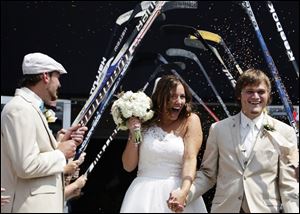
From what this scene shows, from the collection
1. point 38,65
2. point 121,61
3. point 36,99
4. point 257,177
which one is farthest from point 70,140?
point 121,61

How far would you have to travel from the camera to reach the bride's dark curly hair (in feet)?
12.3

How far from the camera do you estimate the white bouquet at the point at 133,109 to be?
144 inches

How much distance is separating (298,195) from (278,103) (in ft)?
15.2

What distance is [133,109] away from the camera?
12.0 ft

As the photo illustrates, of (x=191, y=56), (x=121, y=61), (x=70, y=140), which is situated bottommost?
(x=70, y=140)

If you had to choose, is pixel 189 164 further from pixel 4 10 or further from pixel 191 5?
pixel 4 10

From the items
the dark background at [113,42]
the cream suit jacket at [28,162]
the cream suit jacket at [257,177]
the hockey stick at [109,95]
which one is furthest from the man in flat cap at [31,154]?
the dark background at [113,42]

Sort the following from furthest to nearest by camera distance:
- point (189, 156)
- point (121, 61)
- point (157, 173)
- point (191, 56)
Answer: point (191, 56), point (121, 61), point (157, 173), point (189, 156)

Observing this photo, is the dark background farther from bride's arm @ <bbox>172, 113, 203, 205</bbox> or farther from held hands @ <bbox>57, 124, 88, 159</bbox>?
held hands @ <bbox>57, 124, 88, 159</bbox>

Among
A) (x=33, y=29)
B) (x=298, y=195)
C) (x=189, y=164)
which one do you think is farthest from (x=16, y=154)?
(x=33, y=29)

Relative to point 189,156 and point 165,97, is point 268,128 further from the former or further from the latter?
point 165,97

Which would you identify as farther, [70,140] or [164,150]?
[164,150]

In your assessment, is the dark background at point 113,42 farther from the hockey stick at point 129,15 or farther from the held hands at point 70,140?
the held hands at point 70,140

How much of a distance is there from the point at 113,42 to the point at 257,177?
15.7ft
